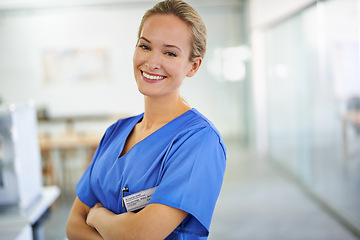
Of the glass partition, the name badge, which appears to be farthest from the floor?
the name badge

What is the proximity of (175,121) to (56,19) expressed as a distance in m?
6.28

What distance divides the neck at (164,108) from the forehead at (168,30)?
0.55 ft

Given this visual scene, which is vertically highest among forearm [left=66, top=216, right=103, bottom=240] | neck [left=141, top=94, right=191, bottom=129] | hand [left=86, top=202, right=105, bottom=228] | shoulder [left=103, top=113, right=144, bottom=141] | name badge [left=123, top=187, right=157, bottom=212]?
neck [left=141, top=94, right=191, bottom=129]

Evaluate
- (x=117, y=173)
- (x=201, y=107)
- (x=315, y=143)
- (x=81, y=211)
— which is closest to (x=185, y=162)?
(x=117, y=173)

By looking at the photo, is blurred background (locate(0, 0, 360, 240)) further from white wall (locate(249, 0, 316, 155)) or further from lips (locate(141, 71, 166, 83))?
lips (locate(141, 71, 166, 83))

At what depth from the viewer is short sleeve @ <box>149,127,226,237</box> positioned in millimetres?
876

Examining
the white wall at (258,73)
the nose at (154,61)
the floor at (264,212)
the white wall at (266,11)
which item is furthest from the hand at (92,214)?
the white wall at (258,73)

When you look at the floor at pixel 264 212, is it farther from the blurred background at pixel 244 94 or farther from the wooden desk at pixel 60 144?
the wooden desk at pixel 60 144

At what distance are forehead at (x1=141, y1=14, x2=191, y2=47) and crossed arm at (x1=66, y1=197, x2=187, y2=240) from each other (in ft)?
1.34

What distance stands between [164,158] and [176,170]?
0.06 m

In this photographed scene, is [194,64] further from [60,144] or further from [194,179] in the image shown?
[60,144]

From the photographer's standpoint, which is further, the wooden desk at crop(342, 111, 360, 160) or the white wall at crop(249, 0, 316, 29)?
the white wall at crop(249, 0, 316, 29)

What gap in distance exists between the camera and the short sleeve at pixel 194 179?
34.5 inches

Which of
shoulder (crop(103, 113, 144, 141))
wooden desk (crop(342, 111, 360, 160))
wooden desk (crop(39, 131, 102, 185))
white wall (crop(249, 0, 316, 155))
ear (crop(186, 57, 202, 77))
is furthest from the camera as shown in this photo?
white wall (crop(249, 0, 316, 155))
